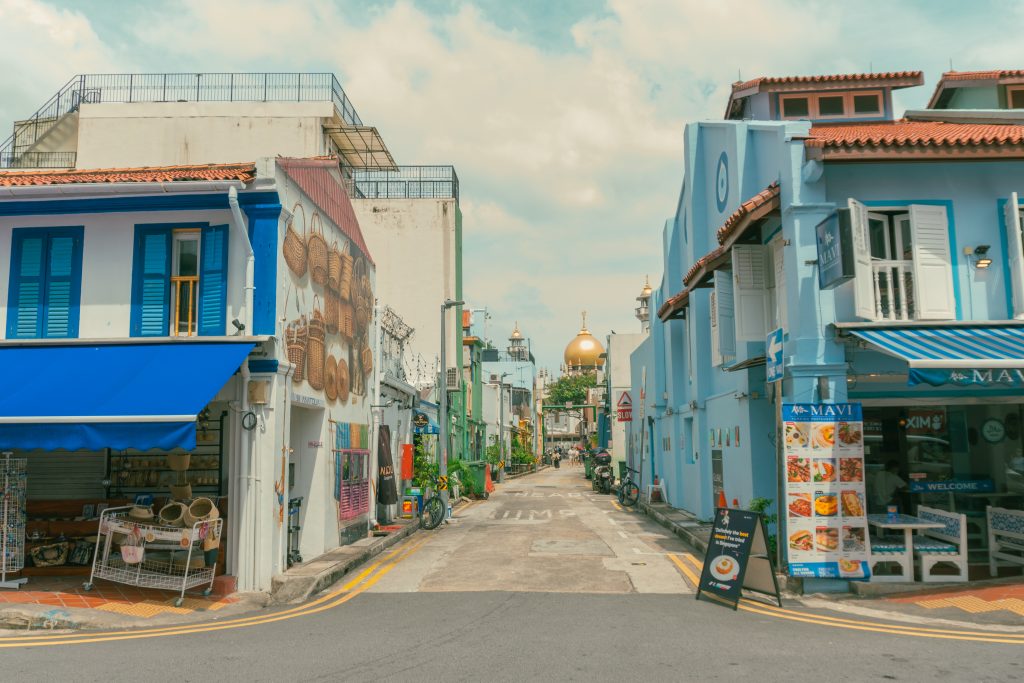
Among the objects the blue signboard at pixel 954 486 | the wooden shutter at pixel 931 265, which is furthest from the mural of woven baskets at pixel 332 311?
the blue signboard at pixel 954 486

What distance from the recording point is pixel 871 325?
1177 cm

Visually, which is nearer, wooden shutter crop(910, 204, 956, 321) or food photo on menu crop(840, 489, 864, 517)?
food photo on menu crop(840, 489, 864, 517)

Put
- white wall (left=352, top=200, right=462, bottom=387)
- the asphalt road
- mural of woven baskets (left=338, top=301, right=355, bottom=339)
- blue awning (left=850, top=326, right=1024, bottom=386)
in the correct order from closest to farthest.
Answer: the asphalt road
blue awning (left=850, top=326, right=1024, bottom=386)
mural of woven baskets (left=338, top=301, right=355, bottom=339)
white wall (left=352, top=200, right=462, bottom=387)

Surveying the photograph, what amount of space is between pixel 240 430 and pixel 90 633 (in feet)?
11.1

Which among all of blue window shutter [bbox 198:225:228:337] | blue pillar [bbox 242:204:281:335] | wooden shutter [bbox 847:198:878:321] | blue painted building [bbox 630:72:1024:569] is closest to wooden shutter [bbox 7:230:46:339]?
blue window shutter [bbox 198:225:228:337]

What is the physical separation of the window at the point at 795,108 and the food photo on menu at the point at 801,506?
13.7 metres

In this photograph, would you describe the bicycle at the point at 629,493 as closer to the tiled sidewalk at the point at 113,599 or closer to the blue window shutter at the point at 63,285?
the tiled sidewalk at the point at 113,599

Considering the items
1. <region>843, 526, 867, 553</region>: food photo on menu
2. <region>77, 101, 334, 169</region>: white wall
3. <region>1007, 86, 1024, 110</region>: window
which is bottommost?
<region>843, 526, 867, 553</region>: food photo on menu

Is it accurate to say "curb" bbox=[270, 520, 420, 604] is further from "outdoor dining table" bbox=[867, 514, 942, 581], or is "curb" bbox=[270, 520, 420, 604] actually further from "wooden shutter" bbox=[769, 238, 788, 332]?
"wooden shutter" bbox=[769, 238, 788, 332]

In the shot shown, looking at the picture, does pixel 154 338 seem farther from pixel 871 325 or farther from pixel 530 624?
pixel 871 325

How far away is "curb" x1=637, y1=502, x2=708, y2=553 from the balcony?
4.63m

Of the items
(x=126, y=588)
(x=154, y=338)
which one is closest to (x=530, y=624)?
(x=126, y=588)

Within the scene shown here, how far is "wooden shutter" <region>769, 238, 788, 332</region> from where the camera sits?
1385cm

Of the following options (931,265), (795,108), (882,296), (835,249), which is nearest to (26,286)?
(835,249)
